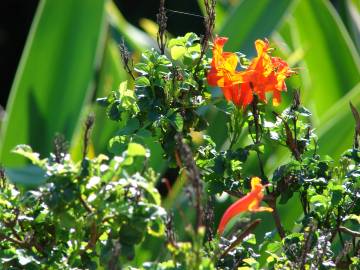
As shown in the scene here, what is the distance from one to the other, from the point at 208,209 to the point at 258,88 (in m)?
0.14

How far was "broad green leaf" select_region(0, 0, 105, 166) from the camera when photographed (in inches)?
98.4

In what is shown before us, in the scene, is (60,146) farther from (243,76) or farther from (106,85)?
(106,85)

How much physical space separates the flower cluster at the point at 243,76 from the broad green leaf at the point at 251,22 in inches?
66.3

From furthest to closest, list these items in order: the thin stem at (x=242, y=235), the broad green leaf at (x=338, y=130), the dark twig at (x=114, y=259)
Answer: the broad green leaf at (x=338, y=130)
the thin stem at (x=242, y=235)
the dark twig at (x=114, y=259)

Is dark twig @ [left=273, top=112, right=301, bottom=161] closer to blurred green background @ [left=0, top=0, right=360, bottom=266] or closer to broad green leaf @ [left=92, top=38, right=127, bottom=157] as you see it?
blurred green background @ [left=0, top=0, right=360, bottom=266]

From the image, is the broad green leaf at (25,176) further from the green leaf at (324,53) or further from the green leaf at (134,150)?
the green leaf at (134,150)

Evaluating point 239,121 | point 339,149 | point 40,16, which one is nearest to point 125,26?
point 40,16

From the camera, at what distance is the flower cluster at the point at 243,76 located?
863mm

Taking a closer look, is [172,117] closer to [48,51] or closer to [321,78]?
[48,51]

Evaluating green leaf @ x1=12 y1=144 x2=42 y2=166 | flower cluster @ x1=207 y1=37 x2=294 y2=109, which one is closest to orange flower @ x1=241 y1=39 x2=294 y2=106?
flower cluster @ x1=207 y1=37 x2=294 y2=109

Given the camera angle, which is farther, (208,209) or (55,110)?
(55,110)

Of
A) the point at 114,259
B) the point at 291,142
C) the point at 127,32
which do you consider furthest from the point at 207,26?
the point at 127,32

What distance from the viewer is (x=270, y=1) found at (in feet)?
8.69

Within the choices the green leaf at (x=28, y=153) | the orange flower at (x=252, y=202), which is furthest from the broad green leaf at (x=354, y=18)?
the green leaf at (x=28, y=153)
